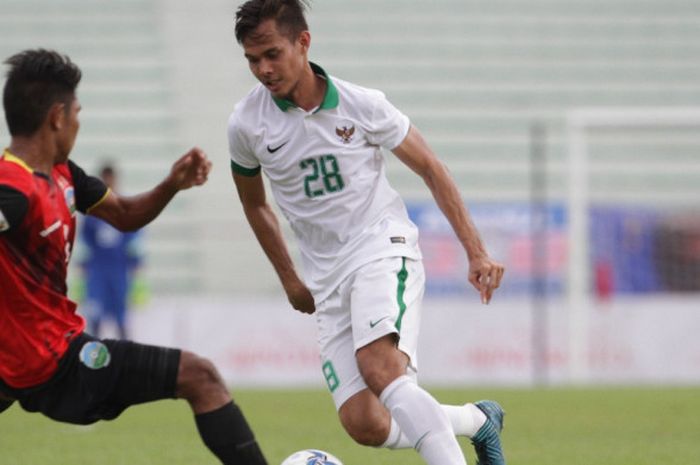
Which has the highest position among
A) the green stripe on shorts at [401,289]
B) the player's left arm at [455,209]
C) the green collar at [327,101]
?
the green collar at [327,101]

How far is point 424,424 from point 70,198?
5.23 ft

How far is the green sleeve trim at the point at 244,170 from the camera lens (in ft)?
20.0

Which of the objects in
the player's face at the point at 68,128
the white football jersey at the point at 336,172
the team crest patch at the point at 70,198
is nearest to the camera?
Result: the player's face at the point at 68,128

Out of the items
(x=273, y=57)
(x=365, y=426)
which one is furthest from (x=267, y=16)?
(x=365, y=426)

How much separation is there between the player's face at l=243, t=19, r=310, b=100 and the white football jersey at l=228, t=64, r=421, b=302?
6.3 inches

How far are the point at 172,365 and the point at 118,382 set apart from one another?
203 mm

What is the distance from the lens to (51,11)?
22250 mm

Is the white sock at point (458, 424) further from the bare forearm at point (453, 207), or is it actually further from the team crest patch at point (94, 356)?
the team crest patch at point (94, 356)

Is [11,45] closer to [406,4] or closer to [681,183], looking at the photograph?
[406,4]

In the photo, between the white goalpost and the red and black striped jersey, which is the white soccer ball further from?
the white goalpost

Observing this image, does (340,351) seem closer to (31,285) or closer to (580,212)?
(31,285)

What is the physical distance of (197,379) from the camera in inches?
201

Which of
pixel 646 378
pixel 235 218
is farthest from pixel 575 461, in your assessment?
pixel 235 218

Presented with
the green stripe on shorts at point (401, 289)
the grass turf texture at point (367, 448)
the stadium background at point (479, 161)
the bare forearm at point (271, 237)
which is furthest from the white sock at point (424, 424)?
the stadium background at point (479, 161)
